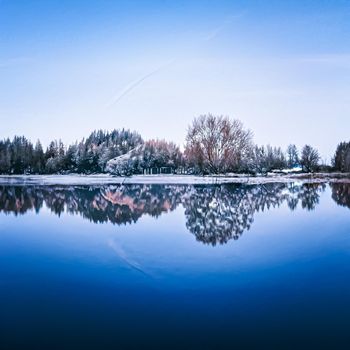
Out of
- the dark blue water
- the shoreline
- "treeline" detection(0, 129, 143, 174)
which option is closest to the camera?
the dark blue water

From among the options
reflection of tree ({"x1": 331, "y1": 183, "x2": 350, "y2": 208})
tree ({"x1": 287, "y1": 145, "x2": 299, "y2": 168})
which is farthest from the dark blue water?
tree ({"x1": 287, "y1": 145, "x2": 299, "y2": 168})

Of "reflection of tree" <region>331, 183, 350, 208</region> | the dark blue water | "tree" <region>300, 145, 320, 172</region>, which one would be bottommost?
the dark blue water

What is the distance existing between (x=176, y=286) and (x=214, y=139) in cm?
1834

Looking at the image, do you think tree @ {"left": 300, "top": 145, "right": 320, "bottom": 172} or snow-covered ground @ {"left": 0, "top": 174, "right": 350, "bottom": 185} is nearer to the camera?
snow-covered ground @ {"left": 0, "top": 174, "right": 350, "bottom": 185}

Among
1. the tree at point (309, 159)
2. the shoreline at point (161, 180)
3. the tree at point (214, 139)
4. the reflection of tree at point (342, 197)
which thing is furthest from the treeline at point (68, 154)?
the tree at point (309, 159)

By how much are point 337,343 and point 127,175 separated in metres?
32.4

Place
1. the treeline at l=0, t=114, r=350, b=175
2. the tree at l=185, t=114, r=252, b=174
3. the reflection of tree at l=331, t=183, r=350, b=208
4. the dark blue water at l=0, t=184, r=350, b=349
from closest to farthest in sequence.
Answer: the dark blue water at l=0, t=184, r=350, b=349 < the reflection of tree at l=331, t=183, r=350, b=208 < the tree at l=185, t=114, r=252, b=174 < the treeline at l=0, t=114, r=350, b=175

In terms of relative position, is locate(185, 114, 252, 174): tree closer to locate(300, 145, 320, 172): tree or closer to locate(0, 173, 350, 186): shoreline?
locate(0, 173, 350, 186): shoreline

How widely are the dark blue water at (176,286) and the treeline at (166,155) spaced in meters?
14.0

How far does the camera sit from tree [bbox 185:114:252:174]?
2099 centimetres

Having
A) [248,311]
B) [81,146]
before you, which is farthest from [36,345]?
[81,146]

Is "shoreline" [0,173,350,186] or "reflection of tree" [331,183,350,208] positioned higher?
"shoreline" [0,173,350,186]

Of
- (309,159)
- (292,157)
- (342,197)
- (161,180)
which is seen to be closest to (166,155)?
(161,180)

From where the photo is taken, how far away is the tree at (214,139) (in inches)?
826
